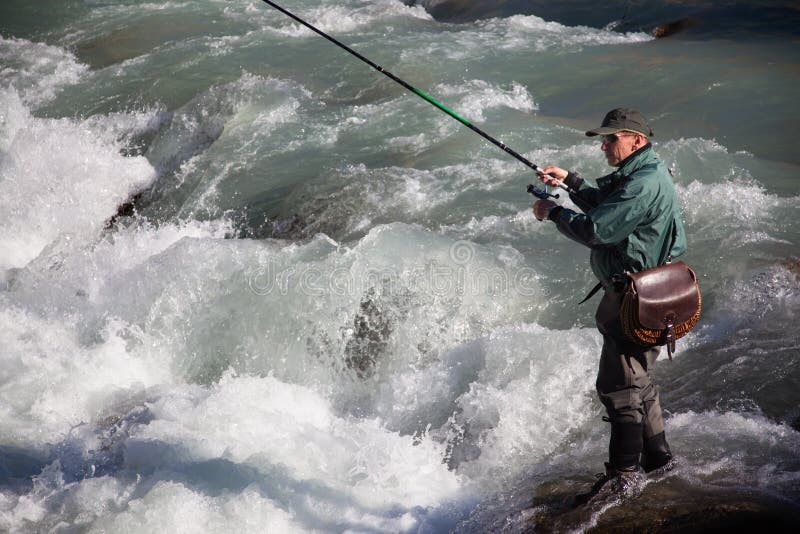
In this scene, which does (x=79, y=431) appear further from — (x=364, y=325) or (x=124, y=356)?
(x=364, y=325)

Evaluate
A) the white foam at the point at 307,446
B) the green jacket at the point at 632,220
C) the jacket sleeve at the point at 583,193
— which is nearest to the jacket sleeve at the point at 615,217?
the green jacket at the point at 632,220

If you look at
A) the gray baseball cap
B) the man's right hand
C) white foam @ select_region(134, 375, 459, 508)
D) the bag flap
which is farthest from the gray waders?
white foam @ select_region(134, 375, 459, 508)

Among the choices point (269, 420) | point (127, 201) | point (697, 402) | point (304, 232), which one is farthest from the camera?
point (127, 201)

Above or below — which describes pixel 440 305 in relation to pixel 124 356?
above

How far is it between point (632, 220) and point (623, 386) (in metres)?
0.76

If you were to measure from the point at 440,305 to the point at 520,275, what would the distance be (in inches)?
26.5

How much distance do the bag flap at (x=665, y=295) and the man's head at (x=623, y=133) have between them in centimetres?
51

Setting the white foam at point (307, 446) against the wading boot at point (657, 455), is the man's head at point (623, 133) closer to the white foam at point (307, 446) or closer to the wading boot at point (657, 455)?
the wading boot at point (657, 455)

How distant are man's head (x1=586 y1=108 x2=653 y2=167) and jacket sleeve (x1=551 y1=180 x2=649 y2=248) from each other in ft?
0.77

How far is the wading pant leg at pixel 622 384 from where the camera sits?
353cm

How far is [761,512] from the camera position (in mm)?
3357

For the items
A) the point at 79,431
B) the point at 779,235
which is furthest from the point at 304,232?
the point at 779,235

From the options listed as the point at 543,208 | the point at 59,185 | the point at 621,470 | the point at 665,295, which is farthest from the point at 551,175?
the point at 59,185

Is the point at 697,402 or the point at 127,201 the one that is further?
the point at 127,201
